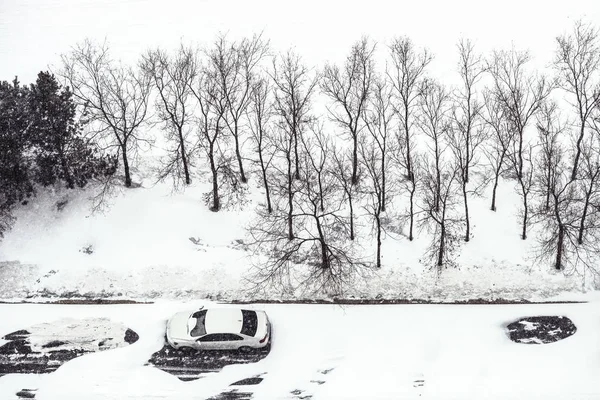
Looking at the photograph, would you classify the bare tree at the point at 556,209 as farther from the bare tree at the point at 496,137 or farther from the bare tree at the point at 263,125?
the bare tree at the point at 263,125

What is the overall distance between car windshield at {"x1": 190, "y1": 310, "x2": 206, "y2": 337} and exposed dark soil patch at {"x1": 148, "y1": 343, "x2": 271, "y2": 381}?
757 millimetres

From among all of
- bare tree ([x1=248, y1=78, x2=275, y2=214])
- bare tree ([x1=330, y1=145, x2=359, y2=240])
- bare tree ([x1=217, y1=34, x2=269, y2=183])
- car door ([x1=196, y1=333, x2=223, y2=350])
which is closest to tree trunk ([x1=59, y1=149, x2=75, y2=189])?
bare tree ([x1=217, y1=34, x2=269, y2=183])

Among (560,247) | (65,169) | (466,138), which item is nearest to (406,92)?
(466,138)

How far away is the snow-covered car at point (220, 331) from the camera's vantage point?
1983cm

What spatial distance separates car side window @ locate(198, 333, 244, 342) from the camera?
65.0ft

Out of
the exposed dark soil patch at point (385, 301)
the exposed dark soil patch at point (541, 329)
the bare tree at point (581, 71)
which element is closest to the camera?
the exposed dark soil patch at point (541, 329)

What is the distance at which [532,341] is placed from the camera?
20297 millimetres

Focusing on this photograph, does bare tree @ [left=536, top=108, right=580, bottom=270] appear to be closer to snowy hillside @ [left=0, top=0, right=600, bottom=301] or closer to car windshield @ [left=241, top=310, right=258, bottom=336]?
snowy hillside @ [left=0, top=0, right=600, bottom=301]

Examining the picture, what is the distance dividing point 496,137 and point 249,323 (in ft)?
58.9

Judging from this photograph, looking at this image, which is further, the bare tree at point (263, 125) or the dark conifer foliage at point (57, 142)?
the bare tree at point (263, 125)

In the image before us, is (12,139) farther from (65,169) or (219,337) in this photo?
(219,337)

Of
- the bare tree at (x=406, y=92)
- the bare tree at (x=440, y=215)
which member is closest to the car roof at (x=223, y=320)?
the bare tree at (x=440, y=215)

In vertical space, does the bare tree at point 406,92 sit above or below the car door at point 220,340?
above

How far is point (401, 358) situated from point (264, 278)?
7.18m
